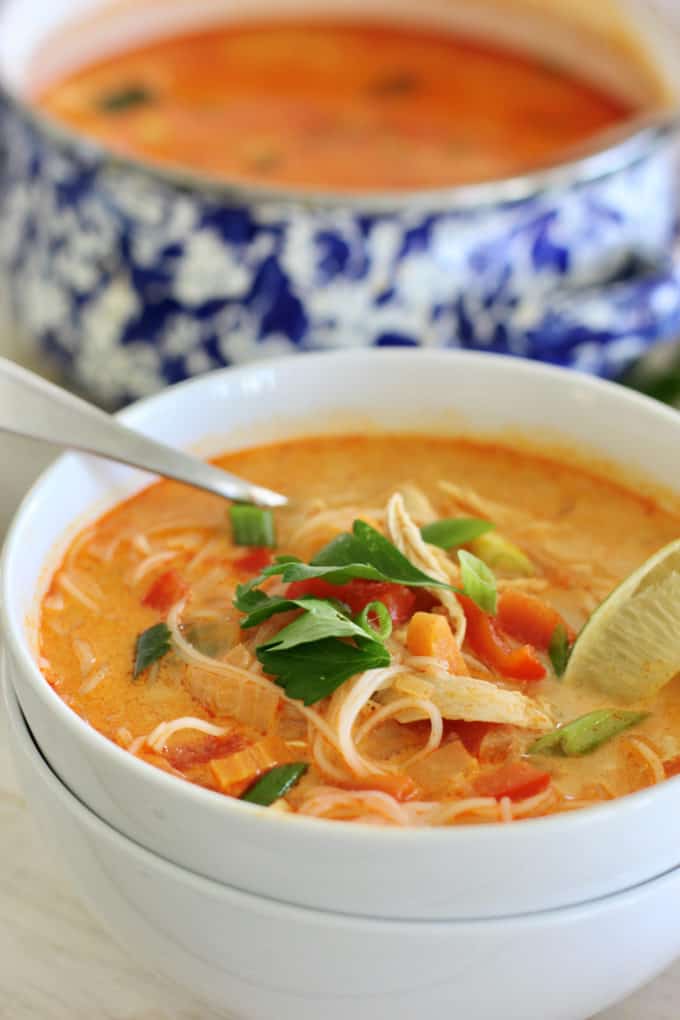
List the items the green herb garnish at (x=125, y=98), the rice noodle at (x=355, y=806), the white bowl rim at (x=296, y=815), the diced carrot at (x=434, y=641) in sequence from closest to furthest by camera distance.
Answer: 1. the white bowl rim at (x=296, y=815)
2. the rice noodle at (x=355, y=806)
3. the diced carrot at (x=434, y=641)
4. the green herb garnish at (x=125, y=98)

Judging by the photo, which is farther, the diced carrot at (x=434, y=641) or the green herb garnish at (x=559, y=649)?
the green herb garnish at (x=559, y=649)

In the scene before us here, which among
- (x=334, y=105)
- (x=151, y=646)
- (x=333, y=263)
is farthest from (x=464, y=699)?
(x=334, y=105)

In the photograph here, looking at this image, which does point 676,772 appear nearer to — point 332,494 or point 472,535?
point 472,535

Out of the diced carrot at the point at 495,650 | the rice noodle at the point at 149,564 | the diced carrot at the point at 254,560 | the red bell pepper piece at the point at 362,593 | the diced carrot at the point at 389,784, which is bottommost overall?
the rice noodle at the point at 149,564

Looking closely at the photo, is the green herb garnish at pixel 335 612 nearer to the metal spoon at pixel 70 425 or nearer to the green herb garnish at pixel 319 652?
the green herb garnish at pixel 319 652

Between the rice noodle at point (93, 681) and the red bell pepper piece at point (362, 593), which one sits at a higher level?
the red bell pepper piece at point (362, 593)

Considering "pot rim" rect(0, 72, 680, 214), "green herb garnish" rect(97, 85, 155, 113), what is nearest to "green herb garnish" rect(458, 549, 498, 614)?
"pot rim" rect(0, 72, 680, 214)

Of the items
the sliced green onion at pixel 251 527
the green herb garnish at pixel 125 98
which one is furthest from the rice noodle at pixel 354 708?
the green herb garnish at pixel 125 98

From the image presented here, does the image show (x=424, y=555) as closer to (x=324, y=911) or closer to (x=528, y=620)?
(x=528, y=620)
